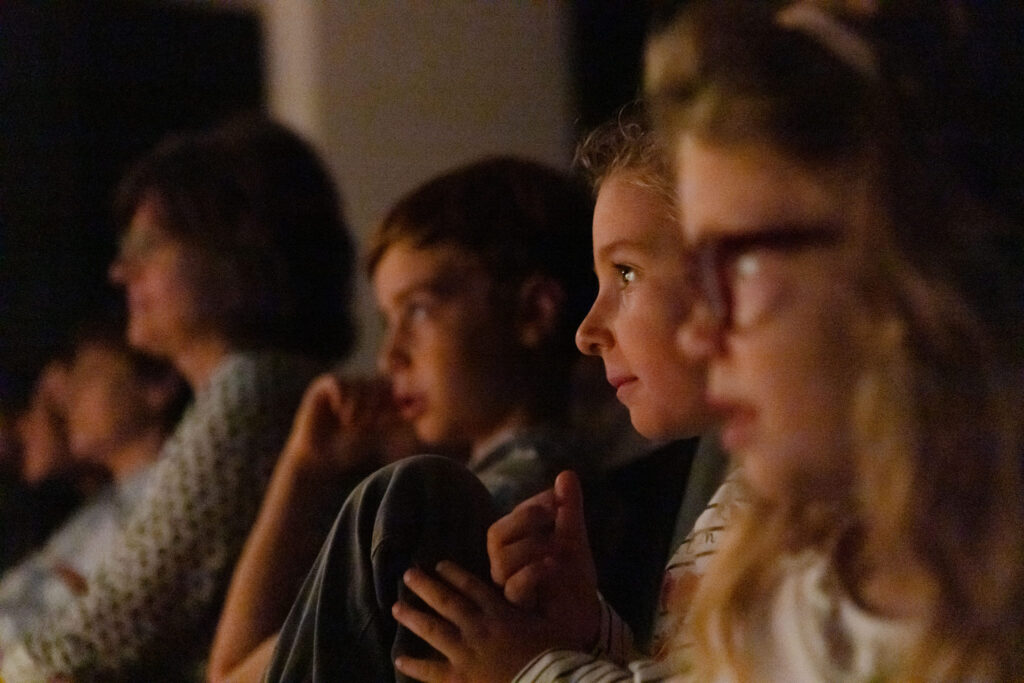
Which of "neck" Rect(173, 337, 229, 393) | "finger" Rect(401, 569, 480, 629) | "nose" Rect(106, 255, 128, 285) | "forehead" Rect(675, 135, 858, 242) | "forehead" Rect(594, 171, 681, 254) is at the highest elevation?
"forehead" Rect(675, 135, 858, 242)

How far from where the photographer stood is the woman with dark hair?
853 mm

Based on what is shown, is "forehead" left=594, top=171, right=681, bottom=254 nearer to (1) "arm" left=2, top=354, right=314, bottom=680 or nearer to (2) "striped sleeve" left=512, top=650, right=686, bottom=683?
(2) "striped sleeve" left=512, top=650, right=686, bottom=683

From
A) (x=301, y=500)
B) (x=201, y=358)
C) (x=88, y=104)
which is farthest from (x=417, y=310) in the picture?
(x=88, y=104)

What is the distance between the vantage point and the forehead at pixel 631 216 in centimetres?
51

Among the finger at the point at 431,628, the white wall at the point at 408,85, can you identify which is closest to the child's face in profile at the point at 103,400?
the white wall at the point at 408,85

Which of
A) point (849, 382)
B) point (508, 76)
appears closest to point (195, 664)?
point (849, 382)

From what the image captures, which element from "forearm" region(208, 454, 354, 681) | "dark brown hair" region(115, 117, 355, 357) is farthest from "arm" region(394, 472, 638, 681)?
"dark brown hair" region(115, 117, 355, 357)

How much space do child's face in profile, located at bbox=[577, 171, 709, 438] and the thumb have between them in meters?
0.05

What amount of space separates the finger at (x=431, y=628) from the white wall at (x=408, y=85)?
→ 48cm

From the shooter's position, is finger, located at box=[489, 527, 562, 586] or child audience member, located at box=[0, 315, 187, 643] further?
child audience member, located at box=[0, 315, 187, 643]

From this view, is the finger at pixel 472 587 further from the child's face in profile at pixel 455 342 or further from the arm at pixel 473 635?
the child's face in profile at pixel 455 342

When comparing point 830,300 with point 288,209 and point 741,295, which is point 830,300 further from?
point 288,209

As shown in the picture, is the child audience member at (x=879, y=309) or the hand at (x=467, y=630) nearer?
the child audience member at (x=879, y=309)

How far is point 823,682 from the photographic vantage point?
1.27 ft
